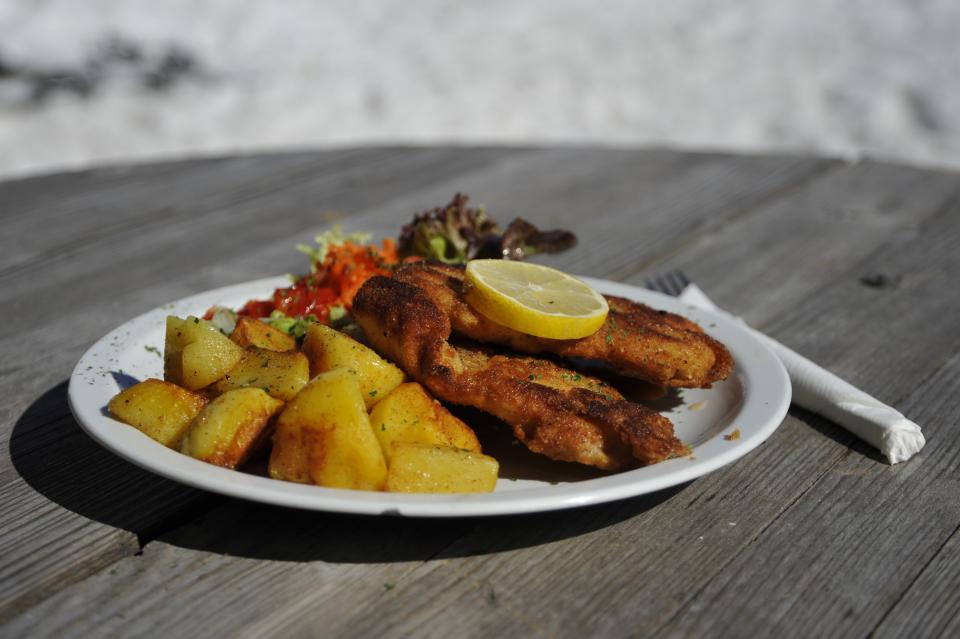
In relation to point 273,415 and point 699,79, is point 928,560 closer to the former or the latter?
point 273,415

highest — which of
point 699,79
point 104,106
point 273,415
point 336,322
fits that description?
point 273,415

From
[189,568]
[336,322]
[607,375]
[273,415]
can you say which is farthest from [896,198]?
[189,568]

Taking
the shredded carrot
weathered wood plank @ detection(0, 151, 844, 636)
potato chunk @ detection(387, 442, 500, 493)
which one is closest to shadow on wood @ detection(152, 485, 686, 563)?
potato chunk @ detection(387, 442, 500, 493)

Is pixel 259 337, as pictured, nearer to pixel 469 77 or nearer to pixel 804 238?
pixel 804 238

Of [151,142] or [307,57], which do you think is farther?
[307,57]

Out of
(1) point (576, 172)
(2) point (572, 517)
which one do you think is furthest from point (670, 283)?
(1) point (576, 172)
